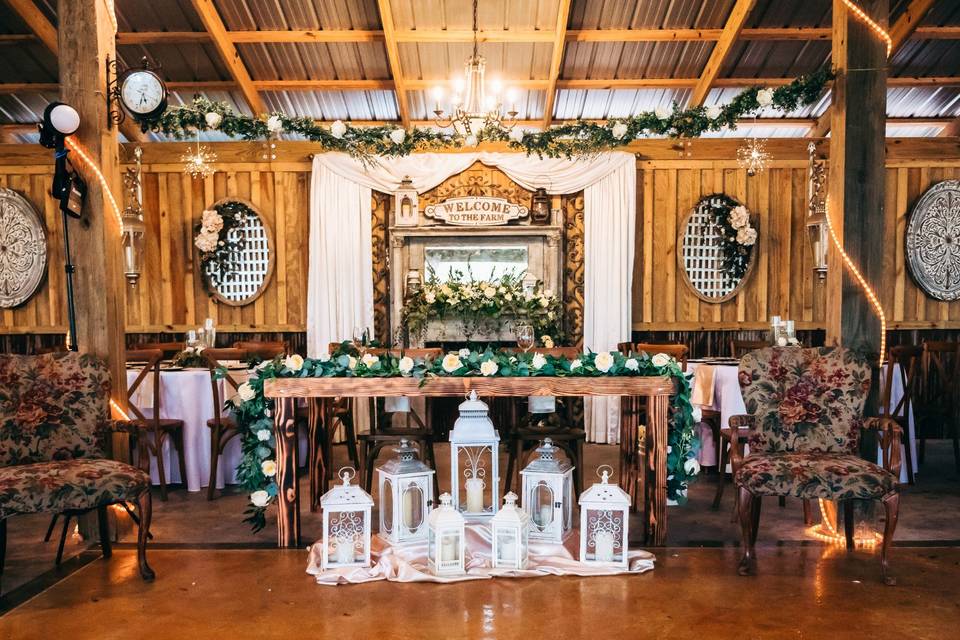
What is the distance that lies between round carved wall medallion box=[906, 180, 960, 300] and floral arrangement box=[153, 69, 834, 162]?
2.96 metres

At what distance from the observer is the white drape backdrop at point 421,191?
23.5 ft

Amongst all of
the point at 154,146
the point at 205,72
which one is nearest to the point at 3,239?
the point at 154,146

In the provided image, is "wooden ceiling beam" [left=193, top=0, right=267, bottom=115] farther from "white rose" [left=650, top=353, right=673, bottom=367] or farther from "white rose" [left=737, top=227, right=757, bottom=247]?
"white rose" [left=737, top=227, right=757, bottom=247]

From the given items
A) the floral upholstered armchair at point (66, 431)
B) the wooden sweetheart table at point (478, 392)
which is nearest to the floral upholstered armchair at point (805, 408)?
the wooden sweetheart table at point (478, 392)

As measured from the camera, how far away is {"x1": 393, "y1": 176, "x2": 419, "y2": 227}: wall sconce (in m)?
7.20

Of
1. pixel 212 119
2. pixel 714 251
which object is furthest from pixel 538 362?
pixel 714 251

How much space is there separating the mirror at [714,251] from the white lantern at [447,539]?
4.90m

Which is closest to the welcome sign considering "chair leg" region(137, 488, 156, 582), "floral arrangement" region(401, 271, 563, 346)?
"floral arrangement" region(401, 271, 563, 346)

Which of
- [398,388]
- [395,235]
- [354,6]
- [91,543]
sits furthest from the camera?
[395,235]

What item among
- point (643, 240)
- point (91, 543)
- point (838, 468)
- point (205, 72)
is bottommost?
point (91, 543)

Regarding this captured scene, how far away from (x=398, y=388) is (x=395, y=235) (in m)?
3.91

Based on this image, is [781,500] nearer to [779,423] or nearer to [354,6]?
[779,423]

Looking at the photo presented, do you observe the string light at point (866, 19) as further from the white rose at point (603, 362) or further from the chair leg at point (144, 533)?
the chair leg at point (144, 533)

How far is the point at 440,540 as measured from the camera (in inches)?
127
